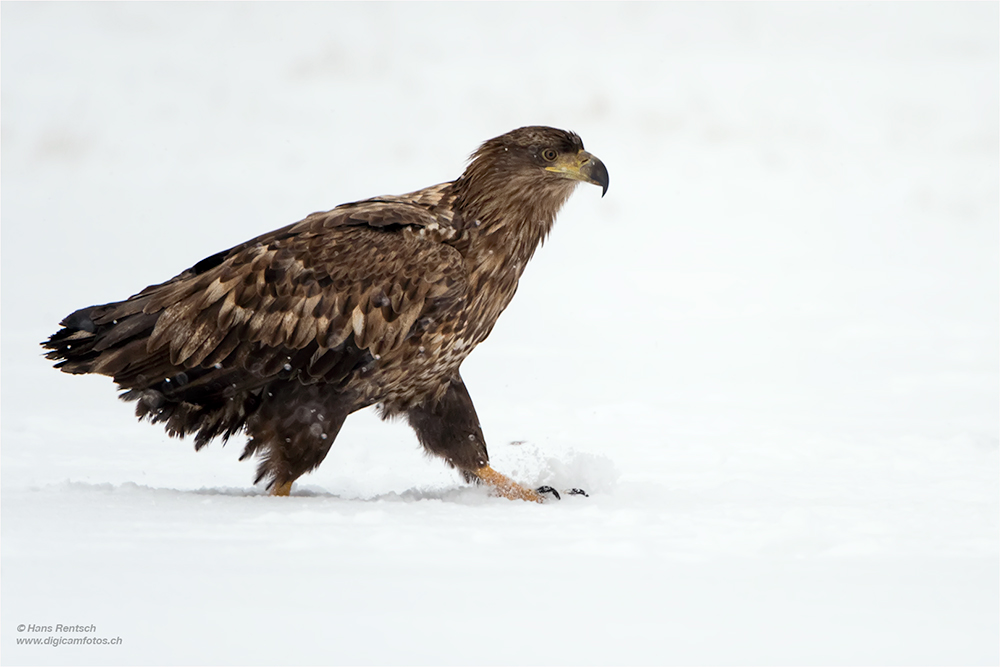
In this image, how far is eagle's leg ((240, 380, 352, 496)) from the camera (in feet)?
21.8

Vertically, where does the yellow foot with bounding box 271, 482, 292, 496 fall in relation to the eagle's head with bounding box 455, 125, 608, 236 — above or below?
below

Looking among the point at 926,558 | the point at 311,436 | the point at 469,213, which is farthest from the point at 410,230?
the point at 926,558

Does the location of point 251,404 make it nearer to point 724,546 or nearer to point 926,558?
point 724,546

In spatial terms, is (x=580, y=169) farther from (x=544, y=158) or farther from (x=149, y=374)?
(x=149, y=374)

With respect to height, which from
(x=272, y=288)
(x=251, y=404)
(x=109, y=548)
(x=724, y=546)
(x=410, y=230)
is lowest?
(x=109, y=548)

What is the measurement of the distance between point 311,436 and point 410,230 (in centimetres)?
111

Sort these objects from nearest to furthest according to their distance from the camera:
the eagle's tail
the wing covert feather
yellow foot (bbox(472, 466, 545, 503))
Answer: the wing covert feather, the eagle's tail, yellow foot (bbox(472, 466, 545, 503))

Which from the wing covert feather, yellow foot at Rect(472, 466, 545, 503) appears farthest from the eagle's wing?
yellow foot at Rect(472, 466, 545, 503)

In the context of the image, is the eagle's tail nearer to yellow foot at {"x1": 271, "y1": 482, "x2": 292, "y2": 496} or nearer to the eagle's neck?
yellow foot at {"x1": 271, "y1": 482, "x2": 292, "y2": 496}

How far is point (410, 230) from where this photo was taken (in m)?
6.68

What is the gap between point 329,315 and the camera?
6.58 meters

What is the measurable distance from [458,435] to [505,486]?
37cm

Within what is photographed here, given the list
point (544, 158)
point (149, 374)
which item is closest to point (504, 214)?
point (544, 158)

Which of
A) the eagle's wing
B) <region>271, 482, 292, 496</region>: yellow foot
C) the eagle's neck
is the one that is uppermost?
the eagle's neck
